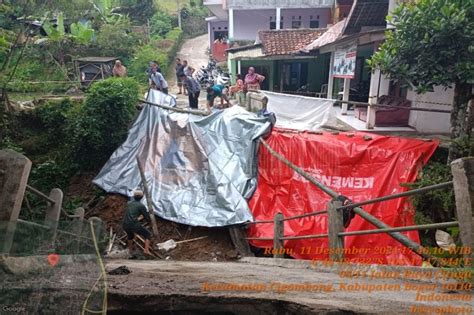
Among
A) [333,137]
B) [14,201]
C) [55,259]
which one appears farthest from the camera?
[333,137]

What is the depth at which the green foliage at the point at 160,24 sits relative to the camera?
28.2 meters

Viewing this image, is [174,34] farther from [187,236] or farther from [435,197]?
[435,197]

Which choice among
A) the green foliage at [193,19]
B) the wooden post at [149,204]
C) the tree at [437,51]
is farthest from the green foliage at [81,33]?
the green foliage at [193,19]

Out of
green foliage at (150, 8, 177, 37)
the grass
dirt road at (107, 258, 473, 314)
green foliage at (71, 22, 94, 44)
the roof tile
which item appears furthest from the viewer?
the grass

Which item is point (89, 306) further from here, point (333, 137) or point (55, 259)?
point (333, 137)

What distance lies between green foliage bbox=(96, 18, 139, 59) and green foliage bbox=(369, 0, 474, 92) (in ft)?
55.2

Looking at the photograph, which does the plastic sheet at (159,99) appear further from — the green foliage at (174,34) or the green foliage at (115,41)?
the green foliage at (174,34)

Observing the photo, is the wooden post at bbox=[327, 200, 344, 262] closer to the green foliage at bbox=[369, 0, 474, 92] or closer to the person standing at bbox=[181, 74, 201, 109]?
the green foliage at bbox=[369, 0, 474, 92]

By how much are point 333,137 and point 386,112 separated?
2.64 metres

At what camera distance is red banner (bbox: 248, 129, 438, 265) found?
624 cm

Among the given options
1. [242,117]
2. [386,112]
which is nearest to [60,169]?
[242,117]

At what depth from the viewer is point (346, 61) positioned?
10.7m

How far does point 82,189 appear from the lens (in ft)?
30.4

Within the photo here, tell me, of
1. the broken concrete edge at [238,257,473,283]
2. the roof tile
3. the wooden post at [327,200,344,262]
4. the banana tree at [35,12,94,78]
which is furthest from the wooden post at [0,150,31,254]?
the banana tree at [35,12,94,78]
